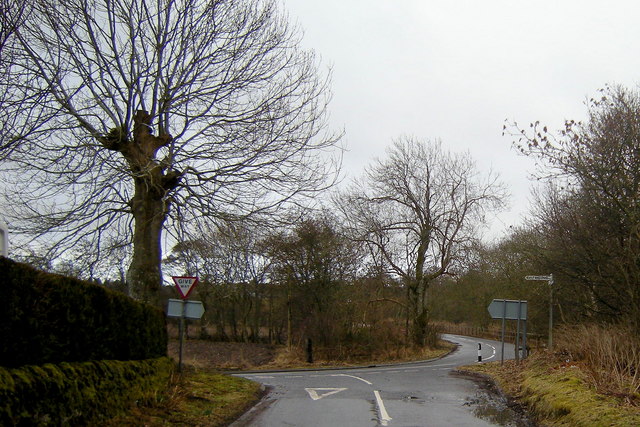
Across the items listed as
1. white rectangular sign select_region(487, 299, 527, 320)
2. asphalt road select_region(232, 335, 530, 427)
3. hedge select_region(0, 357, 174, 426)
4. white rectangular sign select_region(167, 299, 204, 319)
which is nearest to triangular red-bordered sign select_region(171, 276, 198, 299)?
white rectangular sign select_region(167, 299, 204, 319)

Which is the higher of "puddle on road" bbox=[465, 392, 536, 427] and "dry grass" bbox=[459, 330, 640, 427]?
"dry grass" bbox=[459, 330, 640, 427]

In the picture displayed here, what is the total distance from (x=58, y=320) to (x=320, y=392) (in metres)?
9.91

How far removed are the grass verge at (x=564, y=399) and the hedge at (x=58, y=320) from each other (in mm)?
7133

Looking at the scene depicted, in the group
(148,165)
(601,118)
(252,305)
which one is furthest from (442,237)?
(148,165)

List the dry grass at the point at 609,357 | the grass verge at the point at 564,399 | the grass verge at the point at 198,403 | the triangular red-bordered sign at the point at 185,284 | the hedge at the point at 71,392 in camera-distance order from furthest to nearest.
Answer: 1. the triangular red-bordered sign at the point at 185,284
2. the dry grass at the point at 609,357
3. the grass verge at the point at 198,403
4. the grass verge at the point at 564,399
5. the hedge at the point at 71,392

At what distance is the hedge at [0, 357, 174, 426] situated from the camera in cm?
623

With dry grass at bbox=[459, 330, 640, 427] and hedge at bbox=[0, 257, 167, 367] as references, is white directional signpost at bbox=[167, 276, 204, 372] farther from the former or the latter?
dry grass at bbox=[459, 330, 640, 427]

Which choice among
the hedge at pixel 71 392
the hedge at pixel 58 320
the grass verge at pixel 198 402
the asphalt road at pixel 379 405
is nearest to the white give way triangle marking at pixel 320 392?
the asphalt road at pixel 379 405

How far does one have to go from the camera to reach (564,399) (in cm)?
1099

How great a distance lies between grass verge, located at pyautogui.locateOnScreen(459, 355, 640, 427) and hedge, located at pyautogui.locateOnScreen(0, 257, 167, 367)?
7.13 m

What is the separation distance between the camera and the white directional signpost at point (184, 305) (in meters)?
14.8

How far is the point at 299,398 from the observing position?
48.8 feet

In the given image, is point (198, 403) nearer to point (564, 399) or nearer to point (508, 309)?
point (564, 399)

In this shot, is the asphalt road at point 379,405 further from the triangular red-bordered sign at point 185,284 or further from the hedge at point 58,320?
the triangular red-bordered sign at point 185,284
